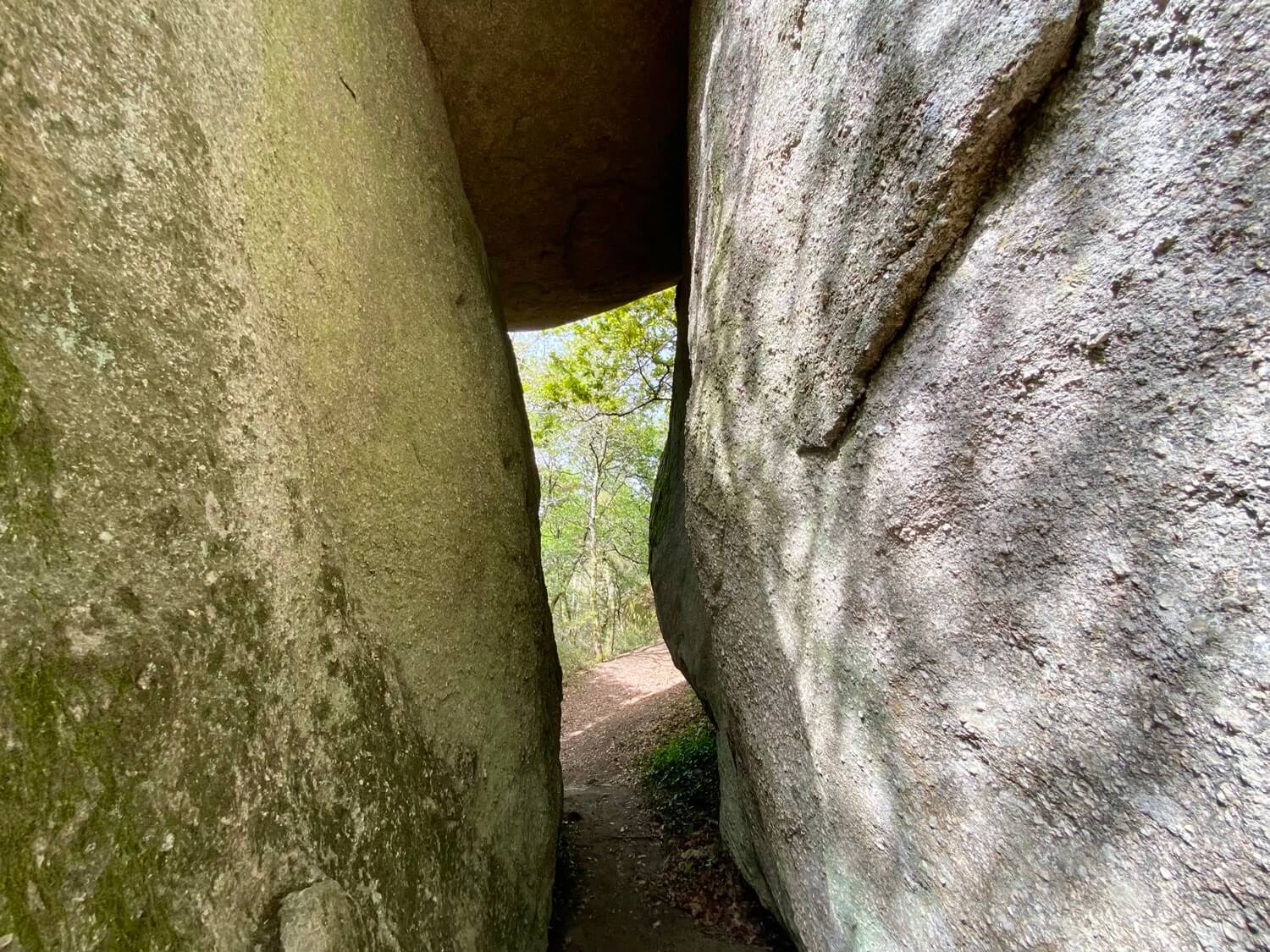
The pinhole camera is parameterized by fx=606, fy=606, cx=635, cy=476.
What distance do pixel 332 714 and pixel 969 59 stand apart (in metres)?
2.73

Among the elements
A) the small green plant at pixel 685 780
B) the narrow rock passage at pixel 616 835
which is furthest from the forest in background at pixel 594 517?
the small green plant at pixel 685 780

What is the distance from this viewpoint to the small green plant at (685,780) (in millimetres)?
6016

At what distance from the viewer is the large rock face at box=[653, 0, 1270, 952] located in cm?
111

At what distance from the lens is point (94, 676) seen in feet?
4.82

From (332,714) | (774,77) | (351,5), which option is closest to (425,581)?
(332,714)

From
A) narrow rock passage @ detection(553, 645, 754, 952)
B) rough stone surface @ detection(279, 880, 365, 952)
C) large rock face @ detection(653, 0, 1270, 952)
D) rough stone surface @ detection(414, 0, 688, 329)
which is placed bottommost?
narrow rock passage @ detection(553, 645, 754, 952)

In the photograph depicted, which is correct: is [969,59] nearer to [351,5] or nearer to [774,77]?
[774,77]

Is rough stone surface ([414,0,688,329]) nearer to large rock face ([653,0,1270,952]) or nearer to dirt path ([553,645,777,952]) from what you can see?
large rock face ([653,0,1270,952])

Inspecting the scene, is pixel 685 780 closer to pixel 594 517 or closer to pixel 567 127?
pixel 567 127

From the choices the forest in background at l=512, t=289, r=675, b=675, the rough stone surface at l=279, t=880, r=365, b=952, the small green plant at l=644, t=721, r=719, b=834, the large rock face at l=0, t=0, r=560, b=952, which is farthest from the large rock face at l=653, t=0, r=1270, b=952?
the forest in background at l=512, t=289, r=675, b=675

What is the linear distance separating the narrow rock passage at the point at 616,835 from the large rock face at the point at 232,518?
160 centimetres

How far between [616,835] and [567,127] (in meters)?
6.31

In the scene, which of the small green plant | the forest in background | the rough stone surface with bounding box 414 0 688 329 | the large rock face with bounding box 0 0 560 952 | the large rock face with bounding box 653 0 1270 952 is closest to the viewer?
the large rock face with bounding box 653 0 1270 952

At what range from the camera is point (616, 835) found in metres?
5.93
